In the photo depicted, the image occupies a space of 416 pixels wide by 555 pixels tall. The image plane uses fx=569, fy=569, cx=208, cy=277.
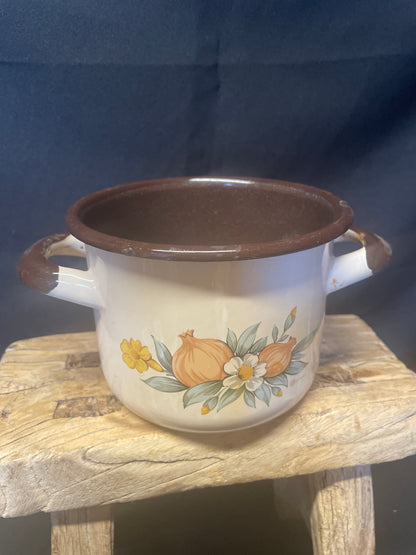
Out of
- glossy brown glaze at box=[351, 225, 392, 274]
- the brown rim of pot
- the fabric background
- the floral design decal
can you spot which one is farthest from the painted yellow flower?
the fabric background

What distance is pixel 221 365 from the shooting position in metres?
0.52

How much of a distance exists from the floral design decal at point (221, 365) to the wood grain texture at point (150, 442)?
7cm

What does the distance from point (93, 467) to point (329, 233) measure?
0.33 metres

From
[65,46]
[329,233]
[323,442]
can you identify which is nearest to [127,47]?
[65,46]

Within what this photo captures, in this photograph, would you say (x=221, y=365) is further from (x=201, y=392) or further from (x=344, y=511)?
(x=344, y=511)

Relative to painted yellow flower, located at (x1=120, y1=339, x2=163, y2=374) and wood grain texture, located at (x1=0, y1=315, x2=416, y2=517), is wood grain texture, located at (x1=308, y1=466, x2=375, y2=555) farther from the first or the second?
painted yellow flower, located at (x1=120, y1=339, x2=163, y2=374)

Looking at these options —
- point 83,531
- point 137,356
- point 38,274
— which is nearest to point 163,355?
point 137,356

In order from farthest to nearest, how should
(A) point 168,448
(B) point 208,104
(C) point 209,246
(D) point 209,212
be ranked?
1. (B) point 208,104
2. (D) point 209,212
3. (A) point 168,448
4. (C) point 209,246

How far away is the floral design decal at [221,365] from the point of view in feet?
1.69

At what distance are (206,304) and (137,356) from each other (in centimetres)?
9

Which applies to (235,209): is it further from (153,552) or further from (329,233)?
(153,552)

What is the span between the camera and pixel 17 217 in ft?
3.00

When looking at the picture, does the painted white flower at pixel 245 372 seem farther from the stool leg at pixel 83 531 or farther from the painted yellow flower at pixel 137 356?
the stool leg at pixel 83 531

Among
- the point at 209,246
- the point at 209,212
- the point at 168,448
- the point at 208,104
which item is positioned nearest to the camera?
the point at 209,246
